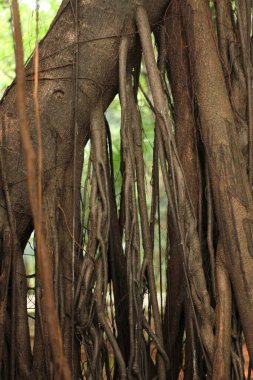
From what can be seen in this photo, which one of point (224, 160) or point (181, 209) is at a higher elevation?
point (224, 160)

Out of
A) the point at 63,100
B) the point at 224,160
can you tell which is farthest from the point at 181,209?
the point at 63,100

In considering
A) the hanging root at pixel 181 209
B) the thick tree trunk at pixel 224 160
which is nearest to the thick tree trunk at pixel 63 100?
the hanging root at pixel 181 209

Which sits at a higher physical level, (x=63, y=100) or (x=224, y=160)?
(x=63, y=100)

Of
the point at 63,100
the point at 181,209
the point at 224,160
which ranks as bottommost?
the point at 181,209

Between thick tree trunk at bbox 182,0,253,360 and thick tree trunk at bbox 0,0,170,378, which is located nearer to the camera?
thick tree trunk at bbox 182,0,253,360

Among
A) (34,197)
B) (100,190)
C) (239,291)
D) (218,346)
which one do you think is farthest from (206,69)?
(34,197)

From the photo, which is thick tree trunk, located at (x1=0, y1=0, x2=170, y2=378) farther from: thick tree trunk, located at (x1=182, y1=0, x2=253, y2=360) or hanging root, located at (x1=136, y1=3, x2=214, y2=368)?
thick tree trunk, located at (x1=182, y1=0, x2=253, y2=360)

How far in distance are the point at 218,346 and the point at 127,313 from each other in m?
0.53

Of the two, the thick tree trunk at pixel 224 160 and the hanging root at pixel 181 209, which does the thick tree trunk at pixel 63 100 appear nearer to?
the hanging root at pixel 181 209

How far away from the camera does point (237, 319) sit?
3.10 metres

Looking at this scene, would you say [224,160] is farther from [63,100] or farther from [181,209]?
[63,100]

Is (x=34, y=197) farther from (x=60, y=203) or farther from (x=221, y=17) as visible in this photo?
(x=221, y=17)

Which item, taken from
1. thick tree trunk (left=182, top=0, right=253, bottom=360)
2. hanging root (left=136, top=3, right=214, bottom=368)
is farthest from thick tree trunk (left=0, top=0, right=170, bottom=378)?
thick tree trunk (left=182, top=0, right=253, bottom=360)

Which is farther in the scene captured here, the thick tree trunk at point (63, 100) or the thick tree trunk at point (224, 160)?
the thick tree trunk at point (63, 100)
